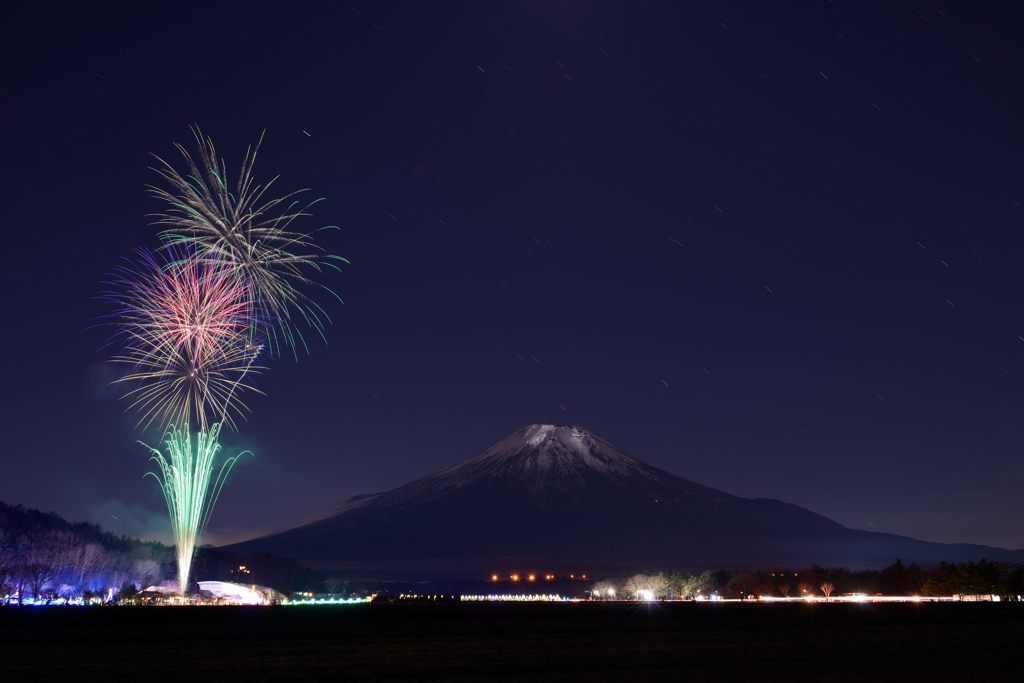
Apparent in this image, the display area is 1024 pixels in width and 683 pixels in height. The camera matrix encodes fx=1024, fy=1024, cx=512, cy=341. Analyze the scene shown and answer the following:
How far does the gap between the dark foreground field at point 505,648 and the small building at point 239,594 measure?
41.5 m

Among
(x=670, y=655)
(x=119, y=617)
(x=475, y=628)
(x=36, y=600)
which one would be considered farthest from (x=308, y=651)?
(x=36, y=600)

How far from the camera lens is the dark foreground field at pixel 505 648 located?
38.1 metres

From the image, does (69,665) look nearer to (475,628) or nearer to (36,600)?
(475,628)

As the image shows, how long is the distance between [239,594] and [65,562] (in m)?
25.4

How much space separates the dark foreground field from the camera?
3806cm

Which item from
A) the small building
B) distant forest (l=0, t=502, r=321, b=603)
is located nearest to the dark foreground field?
the small building

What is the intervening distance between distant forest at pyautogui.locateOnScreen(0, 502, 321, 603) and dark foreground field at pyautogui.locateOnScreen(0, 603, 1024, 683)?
50419mm

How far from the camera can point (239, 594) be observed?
432 ft

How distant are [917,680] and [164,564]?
6811 inches

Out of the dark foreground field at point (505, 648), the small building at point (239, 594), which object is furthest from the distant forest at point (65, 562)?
the dark foreground field at point (505, 648)

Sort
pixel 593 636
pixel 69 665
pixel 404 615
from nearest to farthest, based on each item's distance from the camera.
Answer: pixel 69 665, pixel 593 636, pixel 404 615

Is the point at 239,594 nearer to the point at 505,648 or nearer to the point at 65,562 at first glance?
the point at 65,562

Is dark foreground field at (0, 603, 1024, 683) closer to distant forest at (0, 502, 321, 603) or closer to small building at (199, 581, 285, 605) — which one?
small building at (199, 581, 285, 605)

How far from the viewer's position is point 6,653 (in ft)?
151
